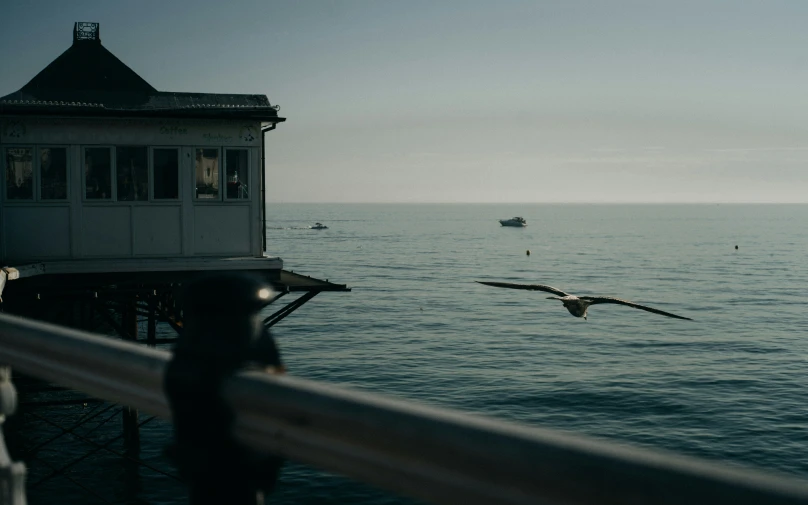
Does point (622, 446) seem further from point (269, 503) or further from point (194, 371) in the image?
point (269, 503)

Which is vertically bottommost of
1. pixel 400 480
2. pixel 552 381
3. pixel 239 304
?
pixel 552 381

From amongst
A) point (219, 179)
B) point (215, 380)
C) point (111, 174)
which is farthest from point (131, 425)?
point (215, 380)

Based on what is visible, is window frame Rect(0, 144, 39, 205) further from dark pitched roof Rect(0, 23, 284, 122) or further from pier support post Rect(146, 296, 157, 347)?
pier support post Rect(146, 296, 157, 347)

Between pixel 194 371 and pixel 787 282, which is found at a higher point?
pixel 194 371

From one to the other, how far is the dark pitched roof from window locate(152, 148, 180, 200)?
3.18ft

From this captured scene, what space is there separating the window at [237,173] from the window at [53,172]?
12.2 ft

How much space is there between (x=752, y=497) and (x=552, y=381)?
38398 millimetres

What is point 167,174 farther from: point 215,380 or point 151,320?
point 215,380

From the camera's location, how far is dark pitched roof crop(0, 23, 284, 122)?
19797 mm

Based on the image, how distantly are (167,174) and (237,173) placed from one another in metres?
1.62

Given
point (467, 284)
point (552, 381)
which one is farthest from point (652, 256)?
point (552, 381)

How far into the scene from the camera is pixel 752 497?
44.0 inches

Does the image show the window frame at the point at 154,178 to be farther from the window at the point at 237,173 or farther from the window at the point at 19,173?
the window at the point at 19,173

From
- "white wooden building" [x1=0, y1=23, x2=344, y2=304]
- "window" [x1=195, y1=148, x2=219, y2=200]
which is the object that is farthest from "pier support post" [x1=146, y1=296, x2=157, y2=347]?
"window" [x1=195, y1=148, x2=219, y2=200]
